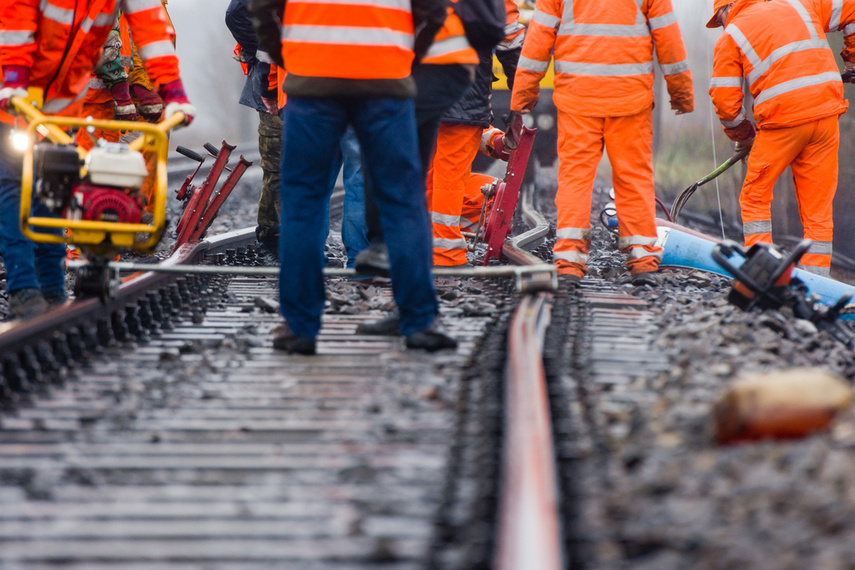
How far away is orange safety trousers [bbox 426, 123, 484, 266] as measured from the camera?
5477 mm

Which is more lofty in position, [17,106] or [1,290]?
[17,106]

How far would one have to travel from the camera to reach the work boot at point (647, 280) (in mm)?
5074

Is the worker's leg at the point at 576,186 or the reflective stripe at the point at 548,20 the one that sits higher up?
the reflective stripe at the point at 548,20

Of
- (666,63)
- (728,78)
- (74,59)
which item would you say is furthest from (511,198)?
(74,59)

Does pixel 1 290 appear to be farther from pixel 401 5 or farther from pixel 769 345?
pixel 769 345

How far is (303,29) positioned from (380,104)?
388 millimetres

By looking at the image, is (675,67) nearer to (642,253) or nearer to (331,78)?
(642,253)

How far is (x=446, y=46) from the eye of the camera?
153 inches

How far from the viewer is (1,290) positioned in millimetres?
5086

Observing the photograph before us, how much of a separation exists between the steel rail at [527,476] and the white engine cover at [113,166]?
1.61 meters

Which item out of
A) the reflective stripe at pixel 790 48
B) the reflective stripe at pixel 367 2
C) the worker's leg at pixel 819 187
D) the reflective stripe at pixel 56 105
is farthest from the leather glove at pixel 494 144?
the reflective stripe at pixel 367 2

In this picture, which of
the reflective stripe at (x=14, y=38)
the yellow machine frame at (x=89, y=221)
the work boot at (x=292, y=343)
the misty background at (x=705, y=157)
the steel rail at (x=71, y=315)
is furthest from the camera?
the misty background at (x=705, y=157)

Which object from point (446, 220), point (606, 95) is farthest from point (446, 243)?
point (606, 95)

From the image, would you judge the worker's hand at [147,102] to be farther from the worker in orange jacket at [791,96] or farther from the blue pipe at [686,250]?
the worker in orange jacket at [791,96]
